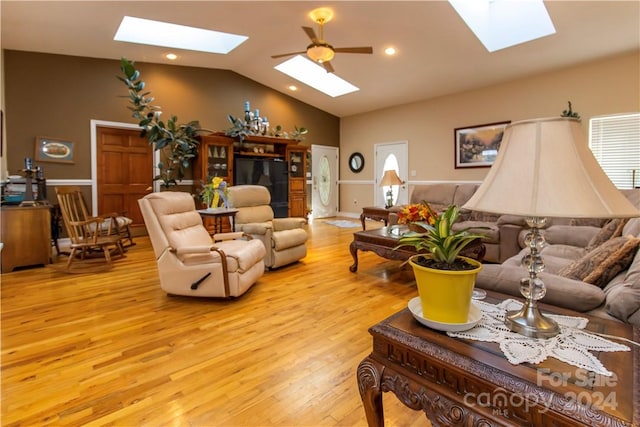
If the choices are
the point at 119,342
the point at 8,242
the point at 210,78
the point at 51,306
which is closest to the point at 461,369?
the point at 119,342

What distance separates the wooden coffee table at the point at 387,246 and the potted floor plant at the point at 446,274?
6.69 ft

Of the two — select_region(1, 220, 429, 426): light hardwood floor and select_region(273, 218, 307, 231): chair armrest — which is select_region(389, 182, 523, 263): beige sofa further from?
select_region(273, 218, 307, 231): chair armrest

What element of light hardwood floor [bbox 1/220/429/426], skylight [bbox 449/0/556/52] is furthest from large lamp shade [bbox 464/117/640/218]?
skylight [bbox 449/0/556/52]

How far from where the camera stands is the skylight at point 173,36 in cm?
465

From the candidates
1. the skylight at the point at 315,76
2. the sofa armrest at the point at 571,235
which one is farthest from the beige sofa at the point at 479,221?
the skylight at the point at 315,76

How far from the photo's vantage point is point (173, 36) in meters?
5.05

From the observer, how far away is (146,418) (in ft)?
4.74

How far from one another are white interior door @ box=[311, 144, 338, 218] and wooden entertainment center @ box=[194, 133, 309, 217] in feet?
2.76

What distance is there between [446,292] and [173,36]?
5751 millimetres

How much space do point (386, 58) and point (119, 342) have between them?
5292 mm

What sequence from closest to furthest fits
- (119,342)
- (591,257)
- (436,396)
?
(436,396) → (591,257) → (119,342)

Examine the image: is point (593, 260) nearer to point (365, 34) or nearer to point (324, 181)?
point (365, 34)

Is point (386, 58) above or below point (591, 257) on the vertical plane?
above

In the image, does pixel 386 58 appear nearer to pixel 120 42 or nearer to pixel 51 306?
pixel 120 42
